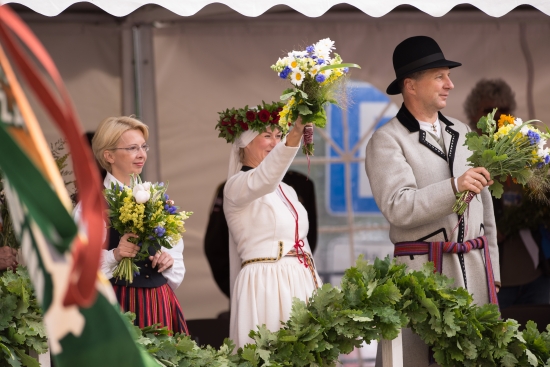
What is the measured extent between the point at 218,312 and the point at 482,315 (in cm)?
287

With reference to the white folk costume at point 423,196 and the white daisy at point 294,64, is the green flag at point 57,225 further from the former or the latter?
the white folk costume at point 423,196

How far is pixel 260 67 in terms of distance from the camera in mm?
5906

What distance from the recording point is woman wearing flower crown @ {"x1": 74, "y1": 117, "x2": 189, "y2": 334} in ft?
12.3

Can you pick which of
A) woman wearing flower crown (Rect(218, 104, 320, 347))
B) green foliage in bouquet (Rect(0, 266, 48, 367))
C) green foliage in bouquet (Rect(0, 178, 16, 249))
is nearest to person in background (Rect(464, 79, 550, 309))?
woman wearing flower crown (Rect(218, 104, 320, 347))

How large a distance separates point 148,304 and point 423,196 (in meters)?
1.44

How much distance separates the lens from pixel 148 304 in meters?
3.81

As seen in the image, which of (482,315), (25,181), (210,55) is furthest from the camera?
(210,55)

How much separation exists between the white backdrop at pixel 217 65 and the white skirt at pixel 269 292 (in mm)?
1914

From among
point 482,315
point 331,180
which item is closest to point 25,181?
point 482,315

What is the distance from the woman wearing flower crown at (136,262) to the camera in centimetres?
376

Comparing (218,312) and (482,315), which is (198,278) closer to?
(218,312)

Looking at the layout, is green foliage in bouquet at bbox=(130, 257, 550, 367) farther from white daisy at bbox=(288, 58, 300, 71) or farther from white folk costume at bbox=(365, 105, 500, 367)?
white daisy at bbox=(288, 58, 300, 71)

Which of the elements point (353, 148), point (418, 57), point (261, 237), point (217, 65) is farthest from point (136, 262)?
point (353, 148)

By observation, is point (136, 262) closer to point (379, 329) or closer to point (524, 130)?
point (379, 329)
